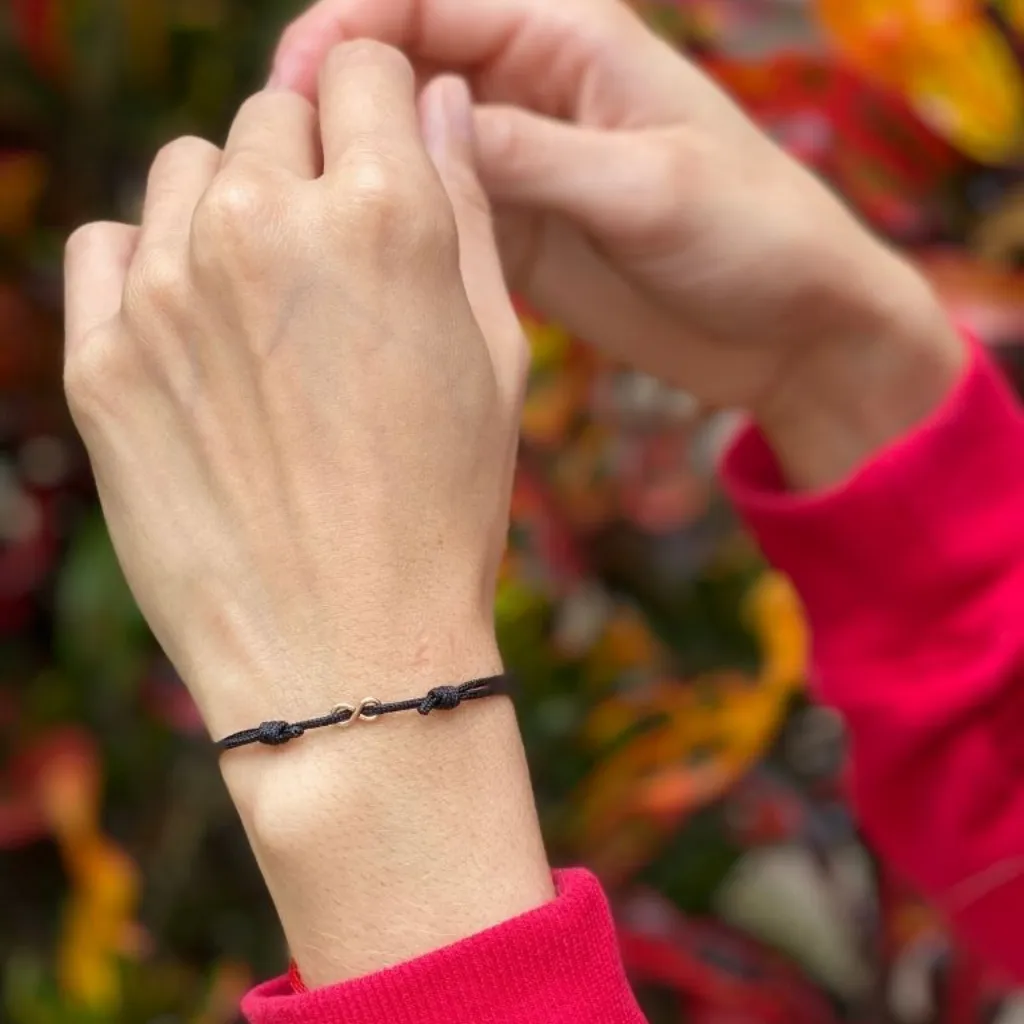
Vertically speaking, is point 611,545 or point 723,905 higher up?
point 611,545

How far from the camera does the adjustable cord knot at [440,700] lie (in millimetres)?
397

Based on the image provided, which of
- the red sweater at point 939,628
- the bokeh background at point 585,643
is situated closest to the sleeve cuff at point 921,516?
the red sweater at point 939,628

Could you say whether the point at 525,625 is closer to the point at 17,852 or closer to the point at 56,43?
the point at 17,852

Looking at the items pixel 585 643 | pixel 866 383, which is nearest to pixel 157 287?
pixel 866 383

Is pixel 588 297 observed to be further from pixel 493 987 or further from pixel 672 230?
pixel 493 987

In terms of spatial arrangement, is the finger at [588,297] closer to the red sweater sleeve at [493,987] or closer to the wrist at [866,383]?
the wrist at [866,383]

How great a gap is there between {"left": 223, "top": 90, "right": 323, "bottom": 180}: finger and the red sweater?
357mm

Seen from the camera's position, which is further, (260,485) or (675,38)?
(675,38)

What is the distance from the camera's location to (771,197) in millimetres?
623

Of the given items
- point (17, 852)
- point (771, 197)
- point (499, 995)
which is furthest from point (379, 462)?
point (17, 852)

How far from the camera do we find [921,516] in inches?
25.9

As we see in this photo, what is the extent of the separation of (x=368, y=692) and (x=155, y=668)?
606 millimetres

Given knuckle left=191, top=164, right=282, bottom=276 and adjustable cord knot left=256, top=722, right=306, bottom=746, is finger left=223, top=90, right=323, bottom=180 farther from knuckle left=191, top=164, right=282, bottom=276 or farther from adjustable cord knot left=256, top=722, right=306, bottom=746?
adjustable cord knot left=256, top=722, right=306, bottom=746

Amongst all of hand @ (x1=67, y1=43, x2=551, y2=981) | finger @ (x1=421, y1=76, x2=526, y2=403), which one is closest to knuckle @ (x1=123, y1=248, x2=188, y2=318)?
hand @ (x1=67, y1=43, x2=551, y2=981)
